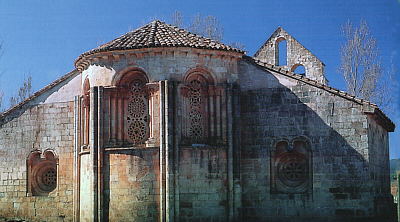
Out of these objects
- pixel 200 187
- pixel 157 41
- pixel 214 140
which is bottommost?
pixel 200 187

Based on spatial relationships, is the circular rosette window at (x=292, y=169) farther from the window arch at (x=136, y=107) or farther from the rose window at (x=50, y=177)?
the rose window at (x=50, y=177)

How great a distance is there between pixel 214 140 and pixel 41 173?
8.46 metres

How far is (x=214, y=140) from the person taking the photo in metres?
21.6

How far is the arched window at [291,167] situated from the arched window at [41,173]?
30.1 ft

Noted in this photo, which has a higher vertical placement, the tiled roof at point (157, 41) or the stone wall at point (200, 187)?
the tiled roof at point (157, 41)

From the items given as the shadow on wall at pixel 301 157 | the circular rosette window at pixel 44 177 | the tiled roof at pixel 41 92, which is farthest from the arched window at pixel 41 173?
the shadow on wall at pixel 301 157

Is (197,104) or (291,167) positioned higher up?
(197,104)

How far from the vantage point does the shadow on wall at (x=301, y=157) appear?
21.0 metres

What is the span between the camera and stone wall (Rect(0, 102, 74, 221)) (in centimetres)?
2458

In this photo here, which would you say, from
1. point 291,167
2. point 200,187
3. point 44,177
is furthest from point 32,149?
point 291,167

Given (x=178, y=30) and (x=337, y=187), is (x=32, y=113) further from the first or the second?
(x=337, y=187)

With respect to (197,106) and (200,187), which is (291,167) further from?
(197,106)

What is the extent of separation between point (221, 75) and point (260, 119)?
6.94ft

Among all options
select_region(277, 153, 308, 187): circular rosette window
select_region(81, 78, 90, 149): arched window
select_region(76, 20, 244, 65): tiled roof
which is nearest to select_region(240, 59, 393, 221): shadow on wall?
select_region(277, 153, 308, 187): circular rosette window
